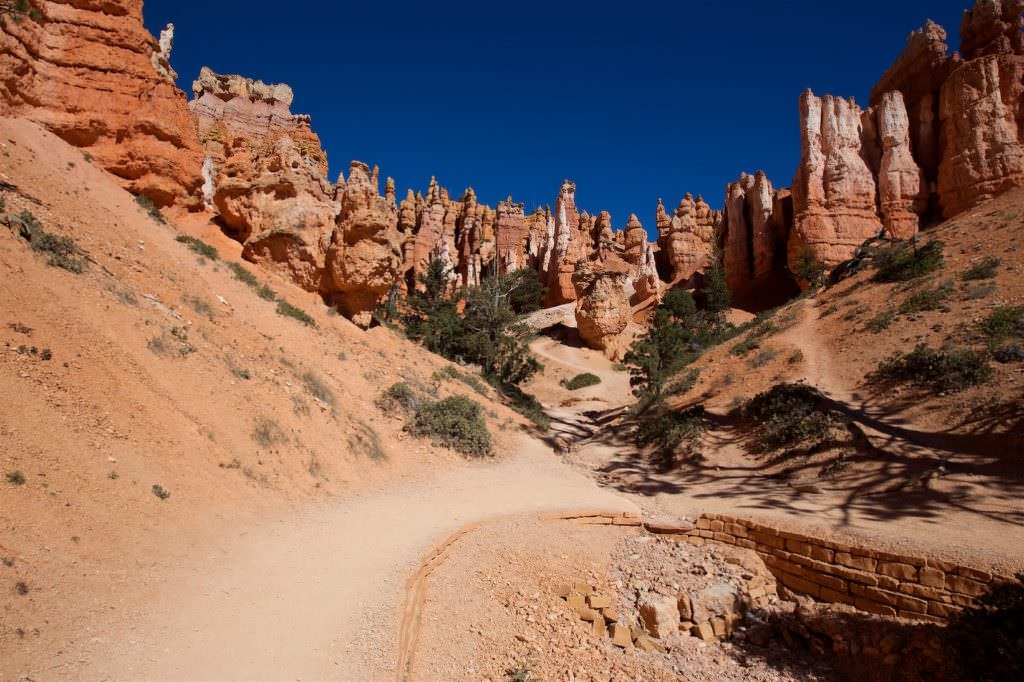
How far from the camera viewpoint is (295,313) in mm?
14734

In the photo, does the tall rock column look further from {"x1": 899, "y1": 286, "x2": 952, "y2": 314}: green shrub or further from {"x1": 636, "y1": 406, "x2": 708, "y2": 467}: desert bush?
{"x1": 636, "y1": 406, "x2": 708, "y2": 467}: desert bush

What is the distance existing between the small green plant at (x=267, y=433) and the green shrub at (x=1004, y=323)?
17484 mm

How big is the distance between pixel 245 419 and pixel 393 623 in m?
5.21

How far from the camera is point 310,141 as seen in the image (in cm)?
4772

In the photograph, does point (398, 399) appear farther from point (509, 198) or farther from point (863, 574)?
point (509, 198)

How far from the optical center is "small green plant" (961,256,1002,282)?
16641 millimetres

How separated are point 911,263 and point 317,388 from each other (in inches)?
932

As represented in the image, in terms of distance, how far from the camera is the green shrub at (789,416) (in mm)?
12539

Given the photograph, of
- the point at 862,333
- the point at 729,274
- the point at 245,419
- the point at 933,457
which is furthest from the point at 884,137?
the point at 245,419

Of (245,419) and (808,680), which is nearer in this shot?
(808,680)

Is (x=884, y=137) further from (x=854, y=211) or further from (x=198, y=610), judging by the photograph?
(x=198, y=610)

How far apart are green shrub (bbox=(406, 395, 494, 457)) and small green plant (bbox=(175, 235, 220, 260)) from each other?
8.02 m

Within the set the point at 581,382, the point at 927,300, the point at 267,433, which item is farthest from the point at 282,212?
the point at 927,300

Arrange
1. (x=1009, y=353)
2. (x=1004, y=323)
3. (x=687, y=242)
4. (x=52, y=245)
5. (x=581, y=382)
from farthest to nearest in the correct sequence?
(x=687, y=242) → (x=581, y=382) → (x=1004, y=323) → (x=1009, y=353) → (x=52, y=245)
